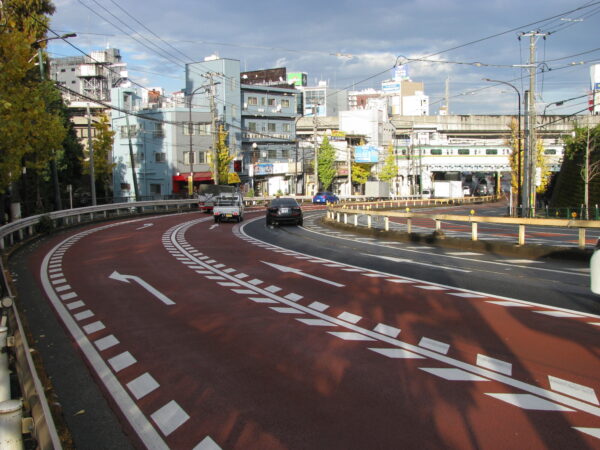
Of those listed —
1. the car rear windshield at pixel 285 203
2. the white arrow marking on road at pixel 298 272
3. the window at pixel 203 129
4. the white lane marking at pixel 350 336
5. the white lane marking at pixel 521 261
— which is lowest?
the white lane marking at pixel 521 261

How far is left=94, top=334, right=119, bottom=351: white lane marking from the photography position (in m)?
7.30

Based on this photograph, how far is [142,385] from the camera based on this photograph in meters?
5.79

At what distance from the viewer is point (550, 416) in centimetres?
475

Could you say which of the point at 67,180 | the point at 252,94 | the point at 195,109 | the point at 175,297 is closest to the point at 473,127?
the point at 252,94

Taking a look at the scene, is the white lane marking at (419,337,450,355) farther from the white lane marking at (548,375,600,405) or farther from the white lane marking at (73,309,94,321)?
the white lane marking at (73,309,94,321)

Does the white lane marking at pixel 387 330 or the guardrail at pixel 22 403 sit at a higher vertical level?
the guardrail at pixel 22 403

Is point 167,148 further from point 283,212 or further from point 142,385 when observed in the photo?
point 142,385

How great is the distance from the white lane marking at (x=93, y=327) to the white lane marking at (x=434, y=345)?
4827 mm

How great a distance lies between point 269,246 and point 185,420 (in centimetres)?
1544

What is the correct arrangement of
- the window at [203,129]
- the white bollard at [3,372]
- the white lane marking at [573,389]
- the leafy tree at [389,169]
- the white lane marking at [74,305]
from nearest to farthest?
the white bollard at [3,372] → the white lane marking at [573,389] → the white lane marking at [74,305] → the window at [203,129] → the leafy tree at [389,169]

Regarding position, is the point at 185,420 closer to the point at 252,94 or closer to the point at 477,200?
the point at 252,94

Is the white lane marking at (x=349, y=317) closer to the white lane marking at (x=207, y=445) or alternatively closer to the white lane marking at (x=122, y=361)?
the white lane marking at (x=122, y=361)

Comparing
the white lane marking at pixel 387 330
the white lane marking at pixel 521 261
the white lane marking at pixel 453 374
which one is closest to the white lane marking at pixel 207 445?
the white lane marking at pixel 453 374

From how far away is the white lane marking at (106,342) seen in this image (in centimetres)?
730
